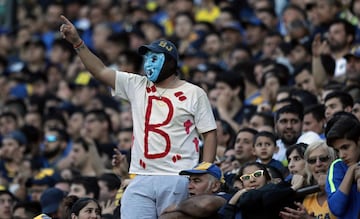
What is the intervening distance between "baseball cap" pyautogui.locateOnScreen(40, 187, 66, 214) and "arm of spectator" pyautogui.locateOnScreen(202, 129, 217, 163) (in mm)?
3166

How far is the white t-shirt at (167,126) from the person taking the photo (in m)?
10.2

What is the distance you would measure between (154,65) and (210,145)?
2.83 ft

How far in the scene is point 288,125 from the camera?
41.7 ft

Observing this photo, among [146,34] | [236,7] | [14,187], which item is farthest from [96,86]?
[14,187]

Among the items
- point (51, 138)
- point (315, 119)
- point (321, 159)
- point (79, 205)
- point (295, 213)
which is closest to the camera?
point (295, 213)

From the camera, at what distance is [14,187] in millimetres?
15555

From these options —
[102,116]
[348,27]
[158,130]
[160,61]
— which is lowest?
[158,130]

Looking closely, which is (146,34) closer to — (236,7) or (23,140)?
(236,7)

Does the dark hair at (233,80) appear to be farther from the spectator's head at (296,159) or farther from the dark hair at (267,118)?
the spectator's head at (296,159)

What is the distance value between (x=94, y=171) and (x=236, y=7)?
5952 mm

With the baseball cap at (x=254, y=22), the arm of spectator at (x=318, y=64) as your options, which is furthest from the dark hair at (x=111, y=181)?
the baseball cap at (x=254, y=22)

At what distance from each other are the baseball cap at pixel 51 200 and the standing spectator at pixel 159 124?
9.45ft

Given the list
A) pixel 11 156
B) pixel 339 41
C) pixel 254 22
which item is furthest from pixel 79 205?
pixel 254 22

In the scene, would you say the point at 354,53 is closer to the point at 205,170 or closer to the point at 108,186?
the point at 108,186
